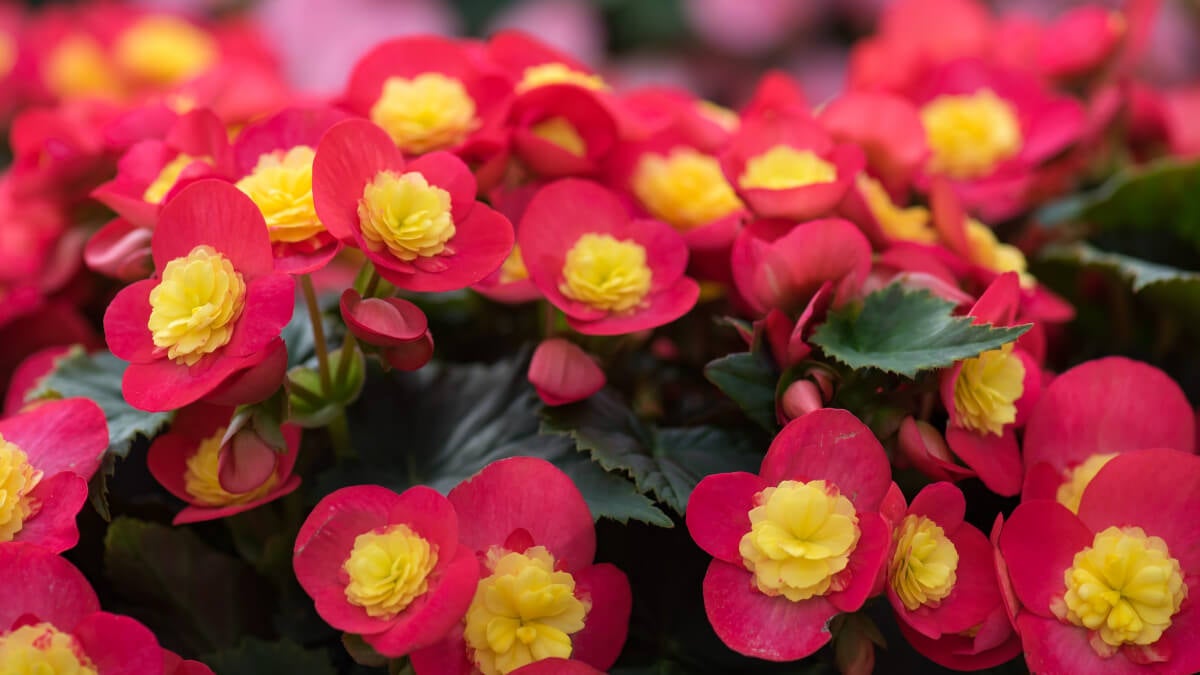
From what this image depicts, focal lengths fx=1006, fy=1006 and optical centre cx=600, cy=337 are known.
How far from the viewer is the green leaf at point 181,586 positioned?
0.57 metres

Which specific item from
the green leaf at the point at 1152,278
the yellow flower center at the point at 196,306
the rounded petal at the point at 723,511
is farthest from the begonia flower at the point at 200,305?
the green leaf at the point at 1152,278

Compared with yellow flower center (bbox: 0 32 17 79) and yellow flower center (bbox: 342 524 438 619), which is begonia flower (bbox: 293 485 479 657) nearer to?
yellow flower center (bbox: 342 524 438 619)

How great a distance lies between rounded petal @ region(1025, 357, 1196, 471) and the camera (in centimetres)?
57

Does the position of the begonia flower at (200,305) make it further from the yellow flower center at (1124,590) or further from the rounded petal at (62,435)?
the yellow flower center at (1124,590)

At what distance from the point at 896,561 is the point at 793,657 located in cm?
7

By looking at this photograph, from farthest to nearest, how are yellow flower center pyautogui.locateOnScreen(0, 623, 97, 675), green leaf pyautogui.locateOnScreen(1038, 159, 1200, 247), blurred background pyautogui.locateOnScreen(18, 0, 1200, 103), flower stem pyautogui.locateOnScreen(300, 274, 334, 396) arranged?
blurred background pyautogui.locateOnScreen(18, 0, 1200, 103) < green leaf pyautogui.locateOnScreen(1038, 159, 1200, 247) < flower stem pyautogui.locateOnScreen(300, 274, 334, 396) < yellow flower center pyautogui.locateOnScreen(0, 623, 97, 675)

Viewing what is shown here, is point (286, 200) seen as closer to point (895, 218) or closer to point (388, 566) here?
point (388, 566)

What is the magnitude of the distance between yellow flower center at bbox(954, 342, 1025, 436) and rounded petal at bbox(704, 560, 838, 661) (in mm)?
142

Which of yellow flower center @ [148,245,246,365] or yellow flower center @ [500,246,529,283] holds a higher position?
yellow flower center @ [148,245,246,365]

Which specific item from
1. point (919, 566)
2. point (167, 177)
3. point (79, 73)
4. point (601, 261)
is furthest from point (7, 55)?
point (919, 566)

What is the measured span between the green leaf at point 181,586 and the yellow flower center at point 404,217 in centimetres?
22

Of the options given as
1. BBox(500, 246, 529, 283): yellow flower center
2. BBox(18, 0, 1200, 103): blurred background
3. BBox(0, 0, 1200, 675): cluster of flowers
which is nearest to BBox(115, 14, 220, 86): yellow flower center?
BBox(18, 0, 1200, 103): blurred background

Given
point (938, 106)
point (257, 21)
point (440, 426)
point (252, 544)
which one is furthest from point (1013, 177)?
point (257, 21)

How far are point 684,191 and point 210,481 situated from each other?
1.14 feet
